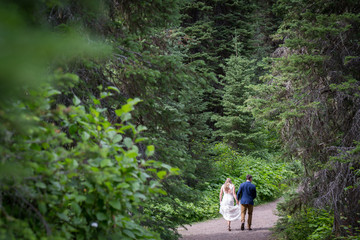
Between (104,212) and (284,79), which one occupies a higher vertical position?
(284,79)

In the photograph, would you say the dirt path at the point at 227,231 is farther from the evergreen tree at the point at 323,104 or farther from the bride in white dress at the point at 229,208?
the evergreen tree at the point at 323,104

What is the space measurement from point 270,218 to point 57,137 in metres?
11.1

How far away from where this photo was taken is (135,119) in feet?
17.0

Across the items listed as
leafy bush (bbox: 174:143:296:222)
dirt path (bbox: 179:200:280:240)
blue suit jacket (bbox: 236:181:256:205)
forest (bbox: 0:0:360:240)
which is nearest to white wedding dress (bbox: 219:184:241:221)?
dirt path (bbox: 179:200:280:240)

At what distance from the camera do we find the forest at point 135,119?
205cm

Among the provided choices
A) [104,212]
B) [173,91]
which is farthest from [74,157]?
[173,91]

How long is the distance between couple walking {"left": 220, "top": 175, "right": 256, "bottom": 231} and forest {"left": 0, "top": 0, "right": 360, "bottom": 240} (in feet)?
4.06

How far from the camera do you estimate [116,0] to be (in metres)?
5.38

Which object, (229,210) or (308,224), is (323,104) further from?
(229,210)

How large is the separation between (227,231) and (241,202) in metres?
1.09

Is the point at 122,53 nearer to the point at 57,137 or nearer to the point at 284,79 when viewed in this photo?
the point at 57,137

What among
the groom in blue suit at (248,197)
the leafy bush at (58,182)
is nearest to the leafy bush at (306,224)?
the groom in blue suit at (248,197)

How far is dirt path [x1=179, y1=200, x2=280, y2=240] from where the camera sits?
971 cm

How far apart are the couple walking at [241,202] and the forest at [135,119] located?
1.24m
